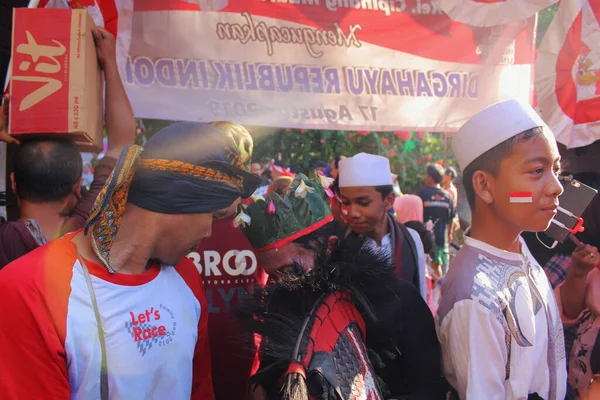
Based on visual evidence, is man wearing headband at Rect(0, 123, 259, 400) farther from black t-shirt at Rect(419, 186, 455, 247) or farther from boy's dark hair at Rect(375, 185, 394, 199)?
black t-shirt at Rect(419, 186, 455, 247)

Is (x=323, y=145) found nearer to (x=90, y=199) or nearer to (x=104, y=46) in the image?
(x=104, y=46)

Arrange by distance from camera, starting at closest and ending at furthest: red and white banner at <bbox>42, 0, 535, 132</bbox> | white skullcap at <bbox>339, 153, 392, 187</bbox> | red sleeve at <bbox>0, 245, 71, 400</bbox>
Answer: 1. red sleeve at <bbox>0, 245, 71, 400</bbox>
2. red and white banner at <bbox>42, 0, 535, 132</bbox>
3. white skullcap at <bbox>339, 153, 392, 187</bbox>

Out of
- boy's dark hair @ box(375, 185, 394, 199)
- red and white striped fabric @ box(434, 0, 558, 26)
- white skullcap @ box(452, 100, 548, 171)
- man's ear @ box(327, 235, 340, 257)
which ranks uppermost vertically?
red and white striped fabric @ box(434, 0, 558, 26)

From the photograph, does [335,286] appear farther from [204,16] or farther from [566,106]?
[566,106]

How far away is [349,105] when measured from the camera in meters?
3.11

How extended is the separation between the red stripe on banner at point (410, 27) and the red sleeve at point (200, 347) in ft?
5.84

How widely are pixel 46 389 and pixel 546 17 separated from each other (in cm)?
1114

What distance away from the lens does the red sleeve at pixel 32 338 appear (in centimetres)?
127

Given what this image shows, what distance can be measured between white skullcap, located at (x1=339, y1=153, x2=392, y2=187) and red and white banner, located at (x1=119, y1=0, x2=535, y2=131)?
0.37 m

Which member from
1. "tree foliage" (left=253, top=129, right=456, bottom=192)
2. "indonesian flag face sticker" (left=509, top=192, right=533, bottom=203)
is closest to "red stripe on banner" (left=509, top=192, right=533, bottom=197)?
"indonesian flag face sticker" (left=509, top=192, right=533, bottom=203)

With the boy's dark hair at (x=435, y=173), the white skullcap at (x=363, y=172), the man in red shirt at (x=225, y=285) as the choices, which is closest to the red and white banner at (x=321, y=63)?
the white skullcap at (x=363, y=172)

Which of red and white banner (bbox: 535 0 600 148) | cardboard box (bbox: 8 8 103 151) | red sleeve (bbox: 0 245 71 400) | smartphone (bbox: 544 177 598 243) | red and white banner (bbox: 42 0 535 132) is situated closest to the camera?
red sleeve (bbox: 0 245 71 400)

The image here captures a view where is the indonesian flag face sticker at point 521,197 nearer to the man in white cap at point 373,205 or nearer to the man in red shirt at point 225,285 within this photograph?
the man in red shirt at point 225,285

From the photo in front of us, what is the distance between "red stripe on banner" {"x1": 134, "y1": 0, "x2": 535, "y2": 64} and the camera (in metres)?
2.97
